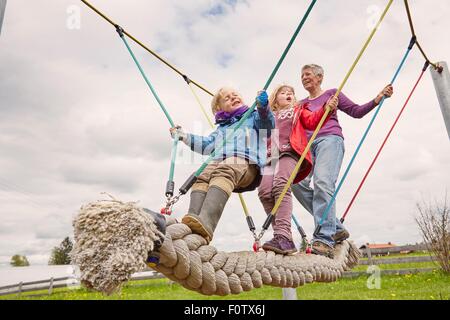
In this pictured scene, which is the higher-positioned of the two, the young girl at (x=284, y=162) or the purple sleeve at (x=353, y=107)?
the purple sleeve at (x=353, y=107)

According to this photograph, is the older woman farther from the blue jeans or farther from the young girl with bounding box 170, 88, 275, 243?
the young girl with bounding box 170, 88, 275, 243

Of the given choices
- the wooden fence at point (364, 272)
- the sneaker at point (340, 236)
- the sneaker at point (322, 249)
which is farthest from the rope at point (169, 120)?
the wooden fence at point (364, 272)

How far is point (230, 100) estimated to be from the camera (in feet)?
7.43

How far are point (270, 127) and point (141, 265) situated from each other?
→ 1254mm

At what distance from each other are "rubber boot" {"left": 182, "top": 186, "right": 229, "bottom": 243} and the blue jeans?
107cm

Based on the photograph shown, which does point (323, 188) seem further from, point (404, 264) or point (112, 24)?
point (404, 264)

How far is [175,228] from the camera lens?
1.25 metres

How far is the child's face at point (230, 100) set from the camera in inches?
88.8

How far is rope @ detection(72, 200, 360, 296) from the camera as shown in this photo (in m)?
0.95

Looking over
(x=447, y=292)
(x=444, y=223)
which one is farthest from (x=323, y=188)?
(x=444, y=223)

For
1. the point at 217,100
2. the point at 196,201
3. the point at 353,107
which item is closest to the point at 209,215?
the point at 196,201

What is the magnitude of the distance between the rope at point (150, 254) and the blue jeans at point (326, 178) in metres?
0.76

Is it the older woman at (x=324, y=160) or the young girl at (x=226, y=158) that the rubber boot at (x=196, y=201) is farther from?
the older woman at (x=324, y=160)

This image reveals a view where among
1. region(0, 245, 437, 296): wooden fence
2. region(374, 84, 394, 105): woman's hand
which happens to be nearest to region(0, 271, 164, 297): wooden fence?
region(0, 245, 437, 296): wooden fence
